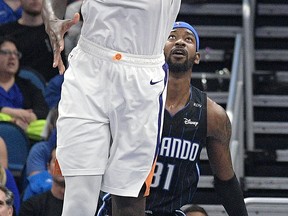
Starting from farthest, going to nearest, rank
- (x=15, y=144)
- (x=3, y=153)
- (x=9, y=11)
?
1. (x=9, y=11)
2. (x=15, y=144)
3. (x=3, y=153)

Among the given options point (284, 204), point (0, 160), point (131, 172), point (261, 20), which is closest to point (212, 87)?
point (261, 20)

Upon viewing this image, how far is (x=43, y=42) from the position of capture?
955 centimetres

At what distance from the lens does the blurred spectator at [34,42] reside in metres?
9.53

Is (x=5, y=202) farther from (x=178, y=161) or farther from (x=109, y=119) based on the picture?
(x=109, y=119)

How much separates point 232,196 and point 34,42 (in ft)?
13.3

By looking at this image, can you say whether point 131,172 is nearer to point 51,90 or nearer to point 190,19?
point 51,90

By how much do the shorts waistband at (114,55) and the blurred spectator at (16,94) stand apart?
3899mm

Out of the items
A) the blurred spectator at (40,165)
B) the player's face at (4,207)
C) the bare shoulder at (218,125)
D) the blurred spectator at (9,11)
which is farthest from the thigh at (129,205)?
the blurred spectator at (9,11)

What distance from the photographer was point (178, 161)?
6141mm

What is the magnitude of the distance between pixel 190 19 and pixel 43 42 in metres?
1.71

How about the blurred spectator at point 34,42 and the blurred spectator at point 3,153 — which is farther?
the blurred spectator at point 34,42

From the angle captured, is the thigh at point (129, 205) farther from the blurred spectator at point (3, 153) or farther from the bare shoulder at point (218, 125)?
the blurred spectator at point (3, 153)

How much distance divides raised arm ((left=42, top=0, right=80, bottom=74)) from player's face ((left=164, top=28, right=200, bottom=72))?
146cm

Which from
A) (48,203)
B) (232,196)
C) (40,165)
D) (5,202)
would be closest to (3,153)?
(40,165)
